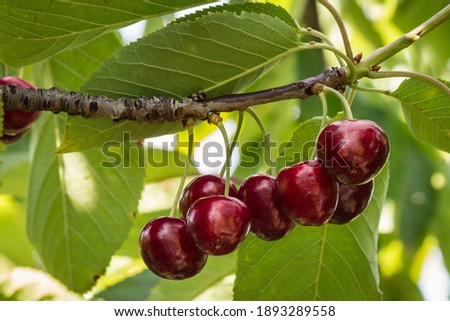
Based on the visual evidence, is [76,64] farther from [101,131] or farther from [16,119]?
[101,131]

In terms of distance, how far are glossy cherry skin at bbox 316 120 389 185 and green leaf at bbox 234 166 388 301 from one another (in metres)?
0.82

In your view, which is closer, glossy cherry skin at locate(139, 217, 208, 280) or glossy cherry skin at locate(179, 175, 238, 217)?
glossy cherry skin at locate(139, 217, 208, 280)

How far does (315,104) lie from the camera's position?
16.1 feet

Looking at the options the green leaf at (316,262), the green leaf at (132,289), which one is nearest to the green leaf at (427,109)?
the green leaf at (316,262)

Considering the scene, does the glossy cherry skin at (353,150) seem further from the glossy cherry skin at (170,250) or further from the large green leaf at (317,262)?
the large green leaf at (317,262)

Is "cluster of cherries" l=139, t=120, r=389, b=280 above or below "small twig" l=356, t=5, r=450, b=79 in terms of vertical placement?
below

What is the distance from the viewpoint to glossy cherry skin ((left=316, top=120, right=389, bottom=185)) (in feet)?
7.43

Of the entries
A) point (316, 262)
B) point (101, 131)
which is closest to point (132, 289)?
point (316, 262)

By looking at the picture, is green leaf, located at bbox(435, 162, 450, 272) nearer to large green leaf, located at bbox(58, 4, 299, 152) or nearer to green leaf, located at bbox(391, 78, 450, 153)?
green leaf, located at bbox(391, 78, 450, 153)

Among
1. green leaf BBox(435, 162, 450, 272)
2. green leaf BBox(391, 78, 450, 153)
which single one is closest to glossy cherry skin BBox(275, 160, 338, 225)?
green leaf BBox(391, 78, 450, 153)

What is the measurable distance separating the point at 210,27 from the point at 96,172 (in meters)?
1.43

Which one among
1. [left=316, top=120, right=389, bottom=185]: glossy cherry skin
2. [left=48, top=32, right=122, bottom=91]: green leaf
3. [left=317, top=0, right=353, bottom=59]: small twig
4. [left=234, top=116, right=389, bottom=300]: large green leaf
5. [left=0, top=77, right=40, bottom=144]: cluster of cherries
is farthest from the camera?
[left=48, top=32, right=122, bottom=91]: green leaf

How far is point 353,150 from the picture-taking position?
2.27 m

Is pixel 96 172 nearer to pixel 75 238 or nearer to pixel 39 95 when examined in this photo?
pixel 75 238
